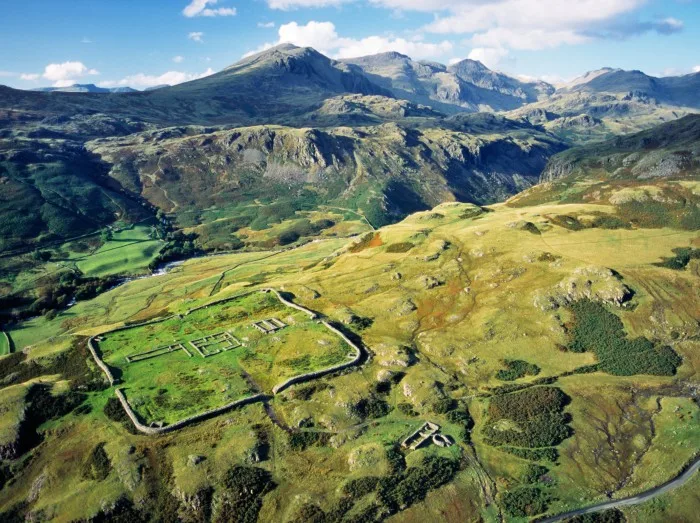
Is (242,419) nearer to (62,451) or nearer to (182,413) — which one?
(182,413)

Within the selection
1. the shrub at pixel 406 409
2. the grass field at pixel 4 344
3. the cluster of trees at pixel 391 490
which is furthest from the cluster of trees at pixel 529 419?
the grass field at pixel 4 344

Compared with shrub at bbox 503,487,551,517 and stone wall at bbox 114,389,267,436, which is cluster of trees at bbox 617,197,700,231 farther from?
stone wall at bbox 114,389,267,436

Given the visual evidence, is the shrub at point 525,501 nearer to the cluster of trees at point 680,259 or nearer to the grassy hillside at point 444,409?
the grassy hillside at point 444,409

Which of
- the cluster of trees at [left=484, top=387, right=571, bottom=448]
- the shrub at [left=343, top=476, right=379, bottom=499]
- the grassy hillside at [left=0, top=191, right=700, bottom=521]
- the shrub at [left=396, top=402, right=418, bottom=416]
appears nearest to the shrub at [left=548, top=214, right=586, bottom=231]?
the grassy hillside at [left=0, top=191, right=700, bottom=521]

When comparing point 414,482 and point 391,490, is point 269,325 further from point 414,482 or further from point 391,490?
point 414,482

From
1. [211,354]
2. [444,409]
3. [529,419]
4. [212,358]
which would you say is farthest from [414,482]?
[211,354]
